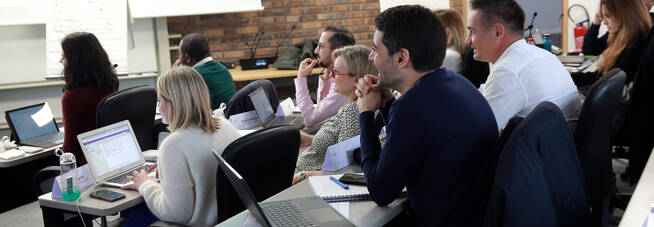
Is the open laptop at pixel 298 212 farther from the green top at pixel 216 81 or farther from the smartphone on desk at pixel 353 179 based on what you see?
the green top at pixel 216 81

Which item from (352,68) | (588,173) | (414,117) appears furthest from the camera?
(352,68)

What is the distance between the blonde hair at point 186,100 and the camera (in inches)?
95.2

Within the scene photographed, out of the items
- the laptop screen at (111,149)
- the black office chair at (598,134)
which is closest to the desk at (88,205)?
the laptop screen at (111,149)

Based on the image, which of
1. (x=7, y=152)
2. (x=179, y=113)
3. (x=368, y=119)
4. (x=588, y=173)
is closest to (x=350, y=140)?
(x=368, y=119)

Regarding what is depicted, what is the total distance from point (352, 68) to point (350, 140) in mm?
541

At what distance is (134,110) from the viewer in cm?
362

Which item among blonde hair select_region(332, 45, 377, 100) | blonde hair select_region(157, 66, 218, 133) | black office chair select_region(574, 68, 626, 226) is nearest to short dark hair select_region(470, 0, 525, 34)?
black office chair select_region(574, 68, 626, 226)

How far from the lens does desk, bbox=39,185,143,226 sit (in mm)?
2469

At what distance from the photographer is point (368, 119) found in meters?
2.05

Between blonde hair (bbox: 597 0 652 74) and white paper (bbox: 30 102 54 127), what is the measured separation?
11.0 ft

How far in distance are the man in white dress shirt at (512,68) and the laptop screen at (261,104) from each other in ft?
4.43

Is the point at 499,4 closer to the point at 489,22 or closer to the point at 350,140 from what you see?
the point at 489,22

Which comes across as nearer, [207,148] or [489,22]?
[207,148]

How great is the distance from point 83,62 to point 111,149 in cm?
104
